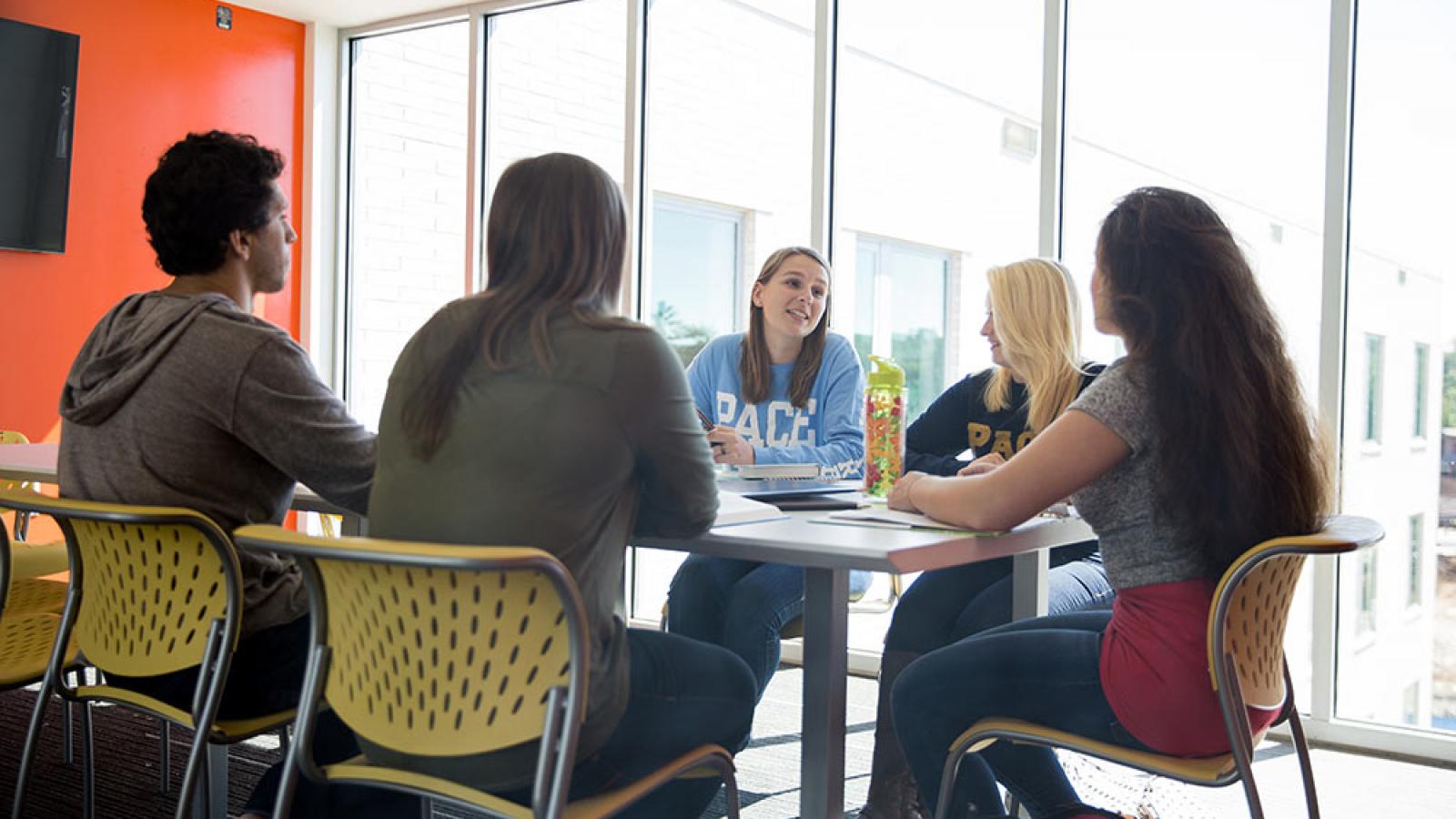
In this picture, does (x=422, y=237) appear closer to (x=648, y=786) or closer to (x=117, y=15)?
(x=117, y=15)

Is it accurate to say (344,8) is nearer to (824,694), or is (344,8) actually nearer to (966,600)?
(966,600)

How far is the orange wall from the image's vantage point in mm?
4422

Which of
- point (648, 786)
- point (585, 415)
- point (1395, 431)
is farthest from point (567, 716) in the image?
point (1395, 431)

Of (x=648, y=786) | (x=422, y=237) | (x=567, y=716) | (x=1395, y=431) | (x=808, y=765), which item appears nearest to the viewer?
(x=567, y=716)

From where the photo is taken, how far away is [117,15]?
4.67 meters

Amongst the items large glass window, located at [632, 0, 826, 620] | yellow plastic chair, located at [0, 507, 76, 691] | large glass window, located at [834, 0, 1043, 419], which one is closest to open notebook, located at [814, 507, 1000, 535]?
yellow plastic chair, located at [0, 507, 76, 691]

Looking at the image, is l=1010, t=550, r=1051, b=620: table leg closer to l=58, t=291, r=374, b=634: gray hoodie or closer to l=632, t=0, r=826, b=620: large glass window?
l=58, t=291, r=374, b=634: gray hoodie

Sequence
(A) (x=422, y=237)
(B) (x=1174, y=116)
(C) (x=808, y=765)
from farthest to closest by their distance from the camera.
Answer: (A) (x=422, y=237) < (B) (x=1174, y=116) < (C) (x=808, y=765)

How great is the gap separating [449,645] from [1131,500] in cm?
92

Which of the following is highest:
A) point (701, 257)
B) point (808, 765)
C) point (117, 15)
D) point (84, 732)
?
point (117, 15)

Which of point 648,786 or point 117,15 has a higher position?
point 117,15

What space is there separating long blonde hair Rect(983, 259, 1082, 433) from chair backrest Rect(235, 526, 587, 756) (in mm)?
1423

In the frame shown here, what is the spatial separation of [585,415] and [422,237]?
425cm

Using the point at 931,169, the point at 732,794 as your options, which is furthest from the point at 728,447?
the point at 931,169
